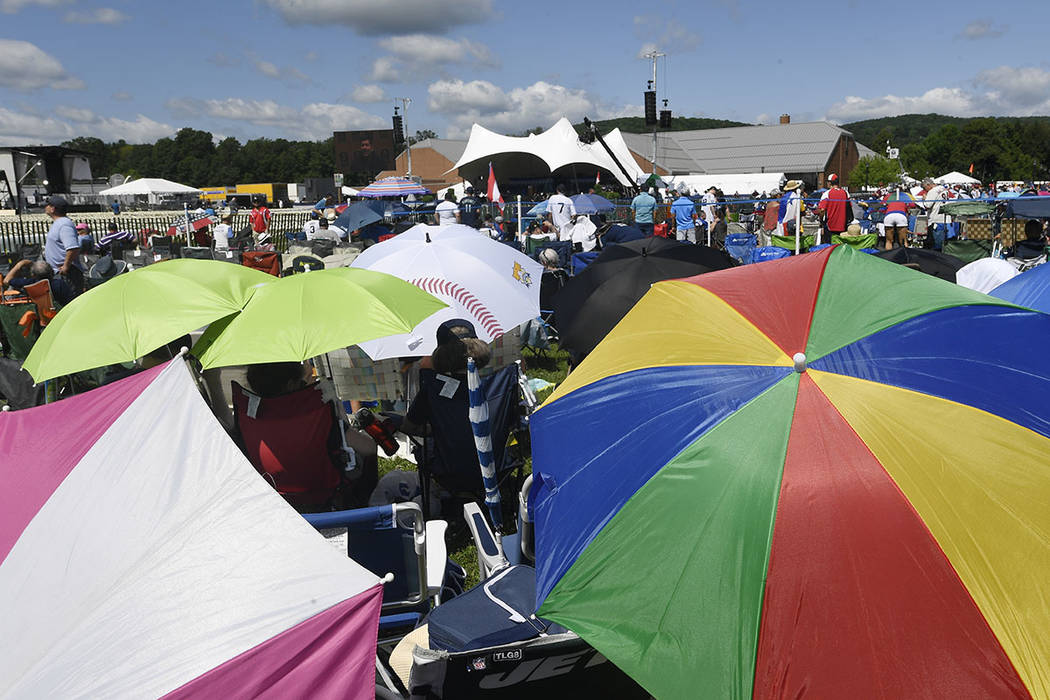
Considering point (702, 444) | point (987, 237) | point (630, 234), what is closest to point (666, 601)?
point (702, 444)

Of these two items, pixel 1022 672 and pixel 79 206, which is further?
pixel 79 206

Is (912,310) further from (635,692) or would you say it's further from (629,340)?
(635,692)

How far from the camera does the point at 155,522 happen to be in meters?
1.78

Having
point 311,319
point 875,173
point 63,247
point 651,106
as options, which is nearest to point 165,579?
point 311,319

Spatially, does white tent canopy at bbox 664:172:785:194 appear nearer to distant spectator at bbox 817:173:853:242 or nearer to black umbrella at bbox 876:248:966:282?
distant spectator at bbox 817:173:853:242

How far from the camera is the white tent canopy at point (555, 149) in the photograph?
42.3 meters

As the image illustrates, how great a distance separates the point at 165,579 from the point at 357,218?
16.5m

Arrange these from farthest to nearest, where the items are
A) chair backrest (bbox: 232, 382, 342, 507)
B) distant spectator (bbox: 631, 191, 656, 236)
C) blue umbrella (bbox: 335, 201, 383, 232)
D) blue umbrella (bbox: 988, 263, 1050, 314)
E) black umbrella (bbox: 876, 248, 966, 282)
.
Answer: blue umbrella (bbox: 335, 201, 383, 232)
distant spectator (bbox: 631, 191, 656, 236)
black umbrella (bbox: 876, 248, 966, 282)
chair backrest (bbox: 232, 382, 342, 507)
blue umbrella (bbox: 988, 263, 1050, 314)

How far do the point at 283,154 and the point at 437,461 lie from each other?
384ft

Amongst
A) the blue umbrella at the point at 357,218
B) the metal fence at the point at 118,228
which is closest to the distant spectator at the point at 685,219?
the blue umbrella at the point at 357,218

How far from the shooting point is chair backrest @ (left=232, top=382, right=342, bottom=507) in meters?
3.98

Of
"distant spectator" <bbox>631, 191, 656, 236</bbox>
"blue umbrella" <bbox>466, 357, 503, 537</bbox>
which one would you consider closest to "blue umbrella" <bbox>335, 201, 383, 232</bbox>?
"distant spectator" <bbox>631, 191, 656, 236</bbox>

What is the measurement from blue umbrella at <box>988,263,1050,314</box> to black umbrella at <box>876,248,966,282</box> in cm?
243

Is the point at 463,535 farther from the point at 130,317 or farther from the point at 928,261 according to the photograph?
the point at 928,261
